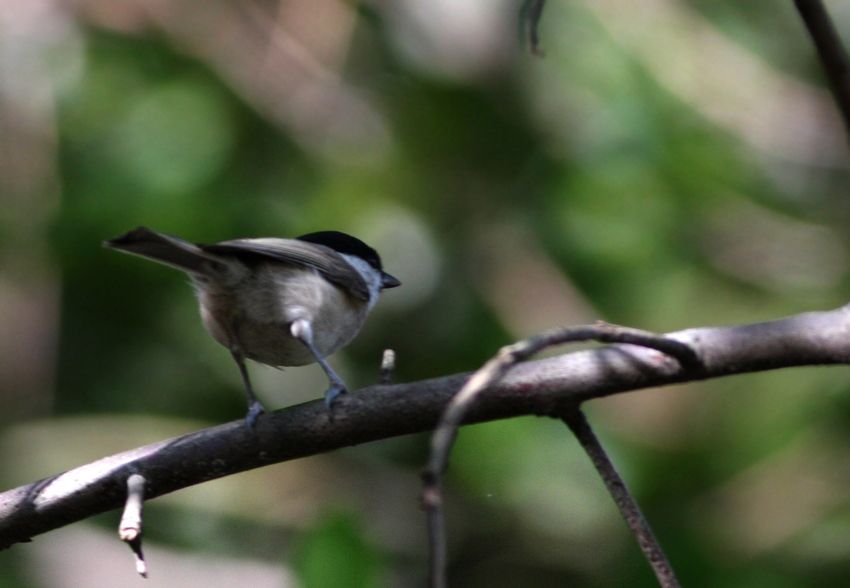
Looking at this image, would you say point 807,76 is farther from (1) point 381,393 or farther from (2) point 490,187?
(1) point 381,393

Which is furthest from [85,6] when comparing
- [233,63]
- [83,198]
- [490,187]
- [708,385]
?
[708,385]

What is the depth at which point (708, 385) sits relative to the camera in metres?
3.76

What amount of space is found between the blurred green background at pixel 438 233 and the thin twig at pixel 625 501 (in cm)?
150

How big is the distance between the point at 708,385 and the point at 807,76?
7.20 feet

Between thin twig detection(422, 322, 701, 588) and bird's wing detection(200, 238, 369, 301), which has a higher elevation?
thin twig detection(422, 322, 701, 588)

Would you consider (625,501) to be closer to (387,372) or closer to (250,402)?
(387,372)

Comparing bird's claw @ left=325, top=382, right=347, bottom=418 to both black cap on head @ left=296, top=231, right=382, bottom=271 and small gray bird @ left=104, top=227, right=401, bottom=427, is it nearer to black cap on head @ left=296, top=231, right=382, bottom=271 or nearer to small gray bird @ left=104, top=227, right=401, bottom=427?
small gray bird @ left=104, top=227, right=401, bottom=427

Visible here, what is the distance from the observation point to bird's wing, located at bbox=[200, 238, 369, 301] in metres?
3.00

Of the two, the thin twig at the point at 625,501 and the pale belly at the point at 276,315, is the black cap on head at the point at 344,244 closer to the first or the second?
the pale belly at the point at 276,315

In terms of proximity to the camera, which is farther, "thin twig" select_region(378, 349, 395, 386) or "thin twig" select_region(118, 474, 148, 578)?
"thin twig" select_region(378, 349, 395, 386)

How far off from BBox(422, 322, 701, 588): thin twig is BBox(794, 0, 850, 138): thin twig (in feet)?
1.67

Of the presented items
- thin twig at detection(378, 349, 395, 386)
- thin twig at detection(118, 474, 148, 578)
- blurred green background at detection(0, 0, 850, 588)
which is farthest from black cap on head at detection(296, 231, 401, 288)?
thin twig at detection(118, 474, 148, 578)

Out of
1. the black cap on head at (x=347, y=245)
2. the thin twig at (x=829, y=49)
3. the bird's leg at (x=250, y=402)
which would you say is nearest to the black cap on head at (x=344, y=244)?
the black cap on head at (x=347, y=245)

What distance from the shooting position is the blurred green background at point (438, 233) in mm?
3635
